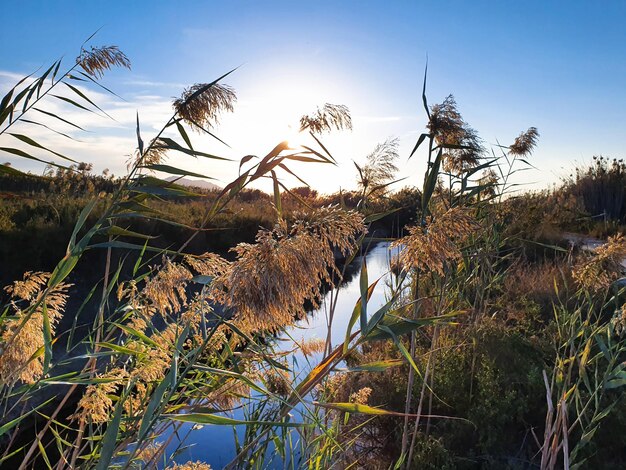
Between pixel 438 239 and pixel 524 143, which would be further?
pixel 524 143

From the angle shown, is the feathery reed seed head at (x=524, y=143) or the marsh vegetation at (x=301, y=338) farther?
the feathery reed seed head at (x=524, y=143)

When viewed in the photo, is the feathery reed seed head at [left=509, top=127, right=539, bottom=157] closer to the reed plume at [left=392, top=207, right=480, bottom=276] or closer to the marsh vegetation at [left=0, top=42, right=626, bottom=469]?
the marsh vegetation at [left=0, top=42, right=626, bottom=469]

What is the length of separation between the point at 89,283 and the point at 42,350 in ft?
20.6

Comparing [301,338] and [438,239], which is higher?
[438,239]

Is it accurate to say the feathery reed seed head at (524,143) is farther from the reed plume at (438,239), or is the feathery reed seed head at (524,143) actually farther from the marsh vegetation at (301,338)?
the reed plume at (438,239)

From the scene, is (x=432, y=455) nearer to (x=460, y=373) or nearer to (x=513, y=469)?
(x=513, y=469)

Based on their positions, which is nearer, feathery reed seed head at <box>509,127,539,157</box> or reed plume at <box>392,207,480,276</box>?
reed plume at <box>392,207,480,276</box>

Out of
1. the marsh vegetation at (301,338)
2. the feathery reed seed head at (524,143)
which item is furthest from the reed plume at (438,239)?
the feathery reed seed head at (524,143)

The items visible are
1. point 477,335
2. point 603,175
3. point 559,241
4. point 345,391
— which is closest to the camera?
point 477,335

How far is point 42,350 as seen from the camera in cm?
163

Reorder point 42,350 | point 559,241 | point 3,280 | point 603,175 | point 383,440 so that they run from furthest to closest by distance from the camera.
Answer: point 603,175 → point 559,241 → point 3,280 → point 383,440 → point 42,350

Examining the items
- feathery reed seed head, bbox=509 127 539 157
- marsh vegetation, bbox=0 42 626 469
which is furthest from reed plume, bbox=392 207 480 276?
feathery reed seed head, bbox=509 127 539 157

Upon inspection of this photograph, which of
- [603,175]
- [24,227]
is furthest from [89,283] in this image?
[603,175]

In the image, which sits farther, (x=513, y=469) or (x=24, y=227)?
(x=24, y=227)
